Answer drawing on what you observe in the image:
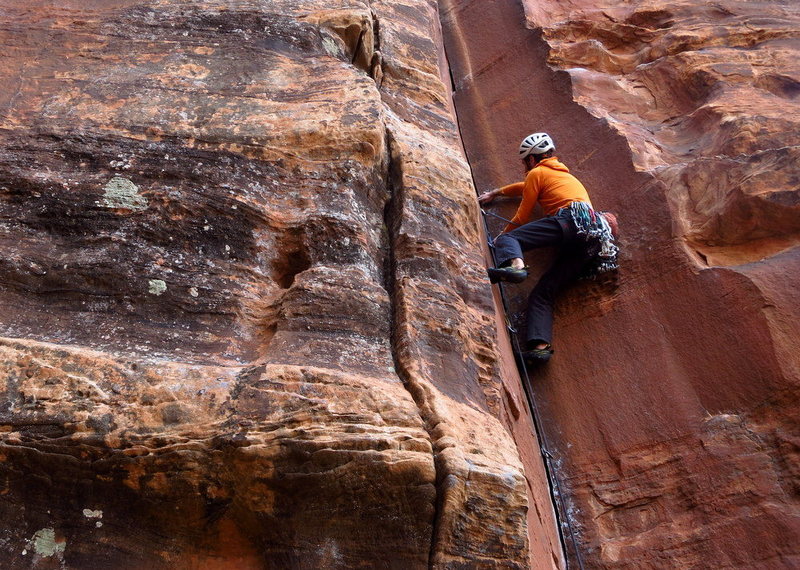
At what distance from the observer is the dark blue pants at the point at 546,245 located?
6035 mm

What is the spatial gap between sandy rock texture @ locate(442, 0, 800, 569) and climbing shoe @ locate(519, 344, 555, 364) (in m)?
0.13

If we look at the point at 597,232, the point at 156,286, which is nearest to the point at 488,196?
the point at 597,232

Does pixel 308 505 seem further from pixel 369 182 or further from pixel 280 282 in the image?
pixel 369 182

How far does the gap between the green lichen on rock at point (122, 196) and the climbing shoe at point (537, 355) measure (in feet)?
10.8

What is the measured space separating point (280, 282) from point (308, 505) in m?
1.62

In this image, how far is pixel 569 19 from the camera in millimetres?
8734

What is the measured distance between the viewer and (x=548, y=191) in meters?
6.43

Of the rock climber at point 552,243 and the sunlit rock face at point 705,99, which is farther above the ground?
the sunlit rock face at point 705,99

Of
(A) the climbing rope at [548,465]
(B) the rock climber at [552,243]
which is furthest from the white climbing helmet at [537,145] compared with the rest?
(A) the climbing rope at [548,465]

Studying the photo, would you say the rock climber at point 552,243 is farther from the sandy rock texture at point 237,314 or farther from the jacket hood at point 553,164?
the sandy rock texture at point 237,314

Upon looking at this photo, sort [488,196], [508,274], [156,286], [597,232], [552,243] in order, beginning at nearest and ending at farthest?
[156,286] < [508,274] < [597,232] < [552,243] < [488,196]

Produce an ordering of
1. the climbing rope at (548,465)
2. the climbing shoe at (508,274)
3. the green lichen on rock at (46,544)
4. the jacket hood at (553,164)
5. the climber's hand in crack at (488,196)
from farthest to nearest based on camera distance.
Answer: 1. the climber's hand in crack at (488,196)
2. the jacket hood at (553,164)
3. the climbing shoe at (508,274)
4. the climbing rope at (548,465)
5. the green lichen on rock at (46,544)

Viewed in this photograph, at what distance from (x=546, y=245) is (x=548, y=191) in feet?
1.84

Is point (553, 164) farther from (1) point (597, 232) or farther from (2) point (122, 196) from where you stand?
(2) point (122, 196)
